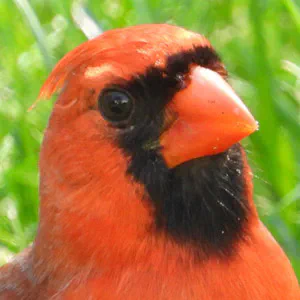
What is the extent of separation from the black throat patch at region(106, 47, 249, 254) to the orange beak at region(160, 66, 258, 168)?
0.02m

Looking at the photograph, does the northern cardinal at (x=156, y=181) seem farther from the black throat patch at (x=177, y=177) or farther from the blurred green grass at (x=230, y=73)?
the blurred green grass at (x=230, y=73)

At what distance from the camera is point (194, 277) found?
5.75 ft

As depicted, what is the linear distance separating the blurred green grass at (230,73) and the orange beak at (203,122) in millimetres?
787

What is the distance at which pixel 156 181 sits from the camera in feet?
5.74

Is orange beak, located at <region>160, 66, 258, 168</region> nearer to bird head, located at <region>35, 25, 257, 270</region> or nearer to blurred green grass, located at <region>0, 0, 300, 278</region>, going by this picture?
bird head, located at <region>35, 25, 257, 270</region>

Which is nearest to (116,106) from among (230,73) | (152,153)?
(152,153)

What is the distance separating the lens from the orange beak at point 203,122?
5.68 feet

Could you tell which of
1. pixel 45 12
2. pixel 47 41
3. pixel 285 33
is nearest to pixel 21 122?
pixel 47 41

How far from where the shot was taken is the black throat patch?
68.6 inches

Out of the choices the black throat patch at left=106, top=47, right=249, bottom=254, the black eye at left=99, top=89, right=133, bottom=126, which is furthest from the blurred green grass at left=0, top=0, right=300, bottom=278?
the black eye at left=99, top=89, right=133, bottom=126

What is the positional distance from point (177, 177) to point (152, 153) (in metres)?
0.07

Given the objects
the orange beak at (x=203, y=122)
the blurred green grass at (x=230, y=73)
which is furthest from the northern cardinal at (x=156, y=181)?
the blurred green grass at (x=230, y=73)

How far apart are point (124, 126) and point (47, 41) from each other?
1348 millimetres

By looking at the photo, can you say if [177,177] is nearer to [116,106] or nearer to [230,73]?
[116,106]
